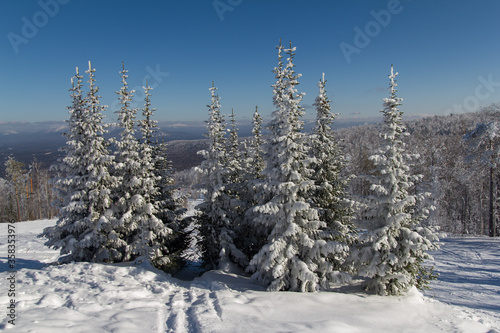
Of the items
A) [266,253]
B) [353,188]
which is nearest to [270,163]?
[266,253]

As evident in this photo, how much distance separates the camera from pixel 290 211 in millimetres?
13781

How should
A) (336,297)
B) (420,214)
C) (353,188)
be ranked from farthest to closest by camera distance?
(353,188) → (420,214) → (336,297)

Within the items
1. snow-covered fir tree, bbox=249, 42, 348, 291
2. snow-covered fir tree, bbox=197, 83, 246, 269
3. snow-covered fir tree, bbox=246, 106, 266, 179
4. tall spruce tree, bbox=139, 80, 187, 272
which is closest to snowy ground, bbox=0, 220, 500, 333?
snow-covered fir tree, bbox=249, 42, 348, 291

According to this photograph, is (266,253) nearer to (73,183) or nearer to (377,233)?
(377,233)

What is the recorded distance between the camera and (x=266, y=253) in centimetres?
1410

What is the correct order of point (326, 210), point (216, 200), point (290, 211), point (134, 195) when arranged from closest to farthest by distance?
1. point (290, 211)
2. point (326, 210)
3. point (134, 195)
4. point (216, 200)

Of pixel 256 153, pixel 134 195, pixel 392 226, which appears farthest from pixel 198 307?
pixel 256 153

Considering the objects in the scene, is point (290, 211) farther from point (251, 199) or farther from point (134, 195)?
point (134, 195)

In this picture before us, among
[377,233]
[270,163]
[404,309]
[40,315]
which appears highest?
[270,163]

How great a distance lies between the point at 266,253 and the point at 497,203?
37531 mm

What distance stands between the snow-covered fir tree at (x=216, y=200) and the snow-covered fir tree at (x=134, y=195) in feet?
8.58

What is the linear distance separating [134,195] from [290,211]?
371 inches

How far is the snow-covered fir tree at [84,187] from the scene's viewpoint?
52.1 feet

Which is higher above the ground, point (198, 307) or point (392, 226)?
point (392, 226)
